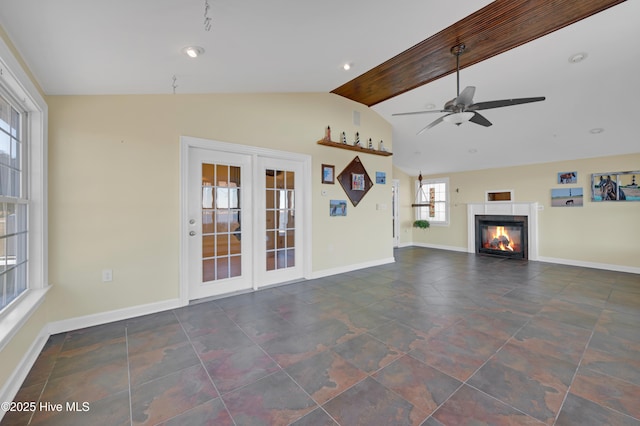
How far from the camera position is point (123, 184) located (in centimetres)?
291

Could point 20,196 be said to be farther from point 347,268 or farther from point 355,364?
point 347,268

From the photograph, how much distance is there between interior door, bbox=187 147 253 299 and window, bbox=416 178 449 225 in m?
6.12

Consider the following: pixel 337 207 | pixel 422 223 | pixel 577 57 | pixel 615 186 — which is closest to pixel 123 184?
pixel 337 207

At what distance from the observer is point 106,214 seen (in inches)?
111

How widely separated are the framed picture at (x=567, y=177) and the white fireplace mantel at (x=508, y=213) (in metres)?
0.68

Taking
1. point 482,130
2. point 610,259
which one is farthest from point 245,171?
point 610,259

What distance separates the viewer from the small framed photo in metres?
4.97

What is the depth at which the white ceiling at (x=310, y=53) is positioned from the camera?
183 centimetres

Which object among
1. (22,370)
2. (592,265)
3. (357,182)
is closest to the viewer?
(22,370)

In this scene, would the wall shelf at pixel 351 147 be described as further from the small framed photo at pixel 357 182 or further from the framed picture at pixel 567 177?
the framed picture at pixel 567 177

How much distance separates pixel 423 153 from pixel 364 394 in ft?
20.0

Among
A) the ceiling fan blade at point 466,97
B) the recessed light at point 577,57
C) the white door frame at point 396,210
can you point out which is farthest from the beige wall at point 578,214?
the ceiling fan blade at point 466,97

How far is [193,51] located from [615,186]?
7.37m

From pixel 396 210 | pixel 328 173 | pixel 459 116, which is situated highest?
pixel 459 116
